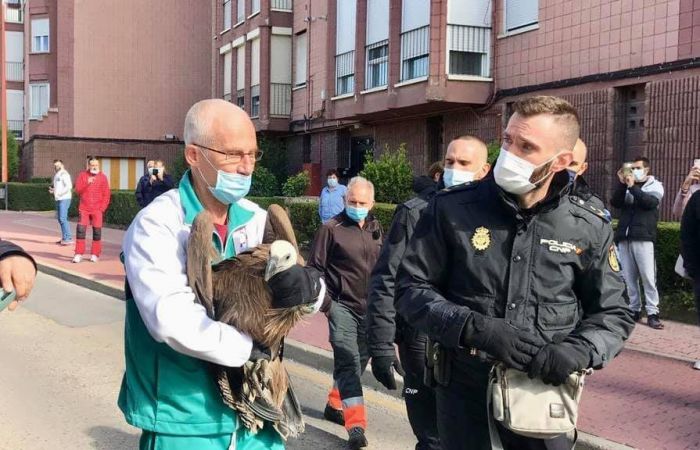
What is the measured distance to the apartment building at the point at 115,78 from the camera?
119 feet

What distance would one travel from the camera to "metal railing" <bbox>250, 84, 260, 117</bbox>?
87.9 ft

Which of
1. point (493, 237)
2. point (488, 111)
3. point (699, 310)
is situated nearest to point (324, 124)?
point (488, 111)

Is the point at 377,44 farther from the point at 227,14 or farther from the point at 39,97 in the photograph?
the point at 39,97

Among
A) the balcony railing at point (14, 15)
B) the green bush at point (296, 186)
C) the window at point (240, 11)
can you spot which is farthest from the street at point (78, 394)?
the balcony railing at point (14, 15)

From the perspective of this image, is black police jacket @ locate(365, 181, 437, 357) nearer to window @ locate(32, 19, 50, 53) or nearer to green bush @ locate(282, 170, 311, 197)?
green bush @ locate(282, 170, 311, 197)

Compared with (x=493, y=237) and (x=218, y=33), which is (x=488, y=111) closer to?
(x=493, y=237)

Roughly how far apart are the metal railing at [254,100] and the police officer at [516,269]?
24.2m

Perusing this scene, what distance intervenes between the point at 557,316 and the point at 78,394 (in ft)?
15.8

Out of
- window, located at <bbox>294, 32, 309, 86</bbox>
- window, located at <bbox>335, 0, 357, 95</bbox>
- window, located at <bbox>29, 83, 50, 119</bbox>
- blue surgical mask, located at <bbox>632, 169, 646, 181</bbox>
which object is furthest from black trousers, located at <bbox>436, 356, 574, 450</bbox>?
window, located at <bbox>29, 83, 50, 119</bbox>

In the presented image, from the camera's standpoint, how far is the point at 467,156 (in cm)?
441

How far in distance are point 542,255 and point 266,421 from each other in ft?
3.84

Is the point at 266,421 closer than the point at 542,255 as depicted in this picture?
Yes

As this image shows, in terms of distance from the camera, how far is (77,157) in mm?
35969

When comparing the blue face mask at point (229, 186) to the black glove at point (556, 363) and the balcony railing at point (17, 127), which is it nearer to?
the black glove at point (556, 363)
